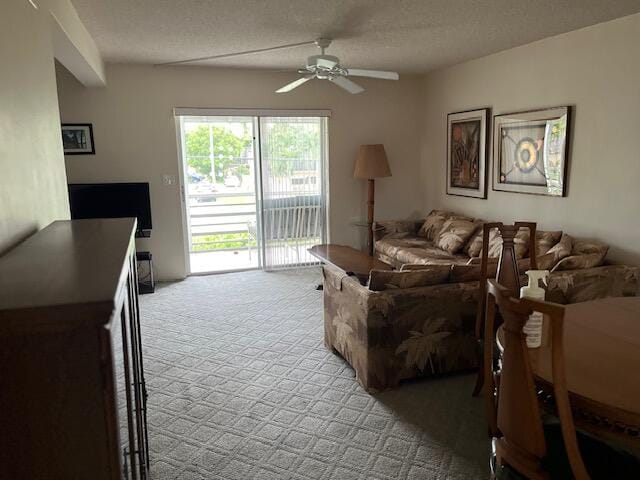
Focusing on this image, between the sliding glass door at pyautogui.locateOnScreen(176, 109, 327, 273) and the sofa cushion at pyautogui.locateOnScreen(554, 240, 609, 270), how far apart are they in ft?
10.4

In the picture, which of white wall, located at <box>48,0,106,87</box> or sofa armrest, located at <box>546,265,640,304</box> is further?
sofa armrest, located at <box>546,265,640,304</box>

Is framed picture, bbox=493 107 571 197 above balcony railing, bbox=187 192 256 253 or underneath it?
above

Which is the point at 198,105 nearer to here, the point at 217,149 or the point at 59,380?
the point at 217,149

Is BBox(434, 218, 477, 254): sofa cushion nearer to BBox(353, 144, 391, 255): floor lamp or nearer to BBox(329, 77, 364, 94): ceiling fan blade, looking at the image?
BBox(353, 144, 391, 255): floor lamp

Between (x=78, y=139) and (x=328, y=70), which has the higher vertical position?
(x=328, y=70)

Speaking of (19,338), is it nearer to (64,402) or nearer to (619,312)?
(64,402)

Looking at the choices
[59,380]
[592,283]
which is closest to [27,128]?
[59,380]

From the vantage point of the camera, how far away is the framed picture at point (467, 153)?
5035mm

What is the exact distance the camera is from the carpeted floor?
2211 millimetres

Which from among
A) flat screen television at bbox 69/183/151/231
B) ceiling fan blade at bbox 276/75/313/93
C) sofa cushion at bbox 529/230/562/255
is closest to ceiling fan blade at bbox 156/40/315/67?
ceiling fan blade at bbox 276/75/313/93

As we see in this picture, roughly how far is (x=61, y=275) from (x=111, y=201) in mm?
4381

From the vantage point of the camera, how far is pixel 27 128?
173 cm

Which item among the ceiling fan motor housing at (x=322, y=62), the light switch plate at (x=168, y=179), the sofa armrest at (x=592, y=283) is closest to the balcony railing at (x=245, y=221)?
the light switch plate at (x=168, y=179)

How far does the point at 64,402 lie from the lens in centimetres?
85
